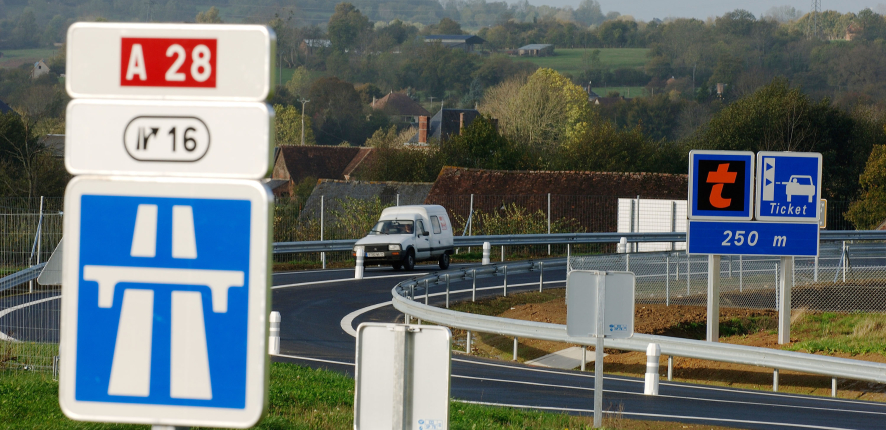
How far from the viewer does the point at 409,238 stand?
2716cm

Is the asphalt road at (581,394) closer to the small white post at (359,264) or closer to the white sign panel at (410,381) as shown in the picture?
the small white post at (359,264)

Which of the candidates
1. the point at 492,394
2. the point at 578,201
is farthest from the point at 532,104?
the point at 492,394

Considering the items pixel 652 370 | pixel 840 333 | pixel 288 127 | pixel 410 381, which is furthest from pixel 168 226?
A: pixel 288 127

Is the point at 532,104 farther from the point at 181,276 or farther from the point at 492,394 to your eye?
the point at 181,276

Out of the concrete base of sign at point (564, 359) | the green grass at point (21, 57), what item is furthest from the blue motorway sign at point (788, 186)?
the green grass at point (21, 57)

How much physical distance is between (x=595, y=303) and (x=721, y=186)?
8697mm

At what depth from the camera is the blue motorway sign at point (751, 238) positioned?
17.0 m

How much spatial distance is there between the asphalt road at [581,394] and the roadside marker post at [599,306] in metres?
1.78

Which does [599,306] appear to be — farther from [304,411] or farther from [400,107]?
[400,107]

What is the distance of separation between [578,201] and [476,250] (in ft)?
22.7

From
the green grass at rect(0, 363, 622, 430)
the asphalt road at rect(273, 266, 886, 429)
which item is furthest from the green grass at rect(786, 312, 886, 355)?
the green grass at rect(0, 363, 622, 430)

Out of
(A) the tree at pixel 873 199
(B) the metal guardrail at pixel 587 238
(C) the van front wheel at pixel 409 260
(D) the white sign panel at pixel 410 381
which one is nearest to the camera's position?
(D) the white sign panel at pixel 410 381

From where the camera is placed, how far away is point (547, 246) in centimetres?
3522

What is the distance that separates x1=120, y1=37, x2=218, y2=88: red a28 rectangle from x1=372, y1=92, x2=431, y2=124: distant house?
156590 mm
